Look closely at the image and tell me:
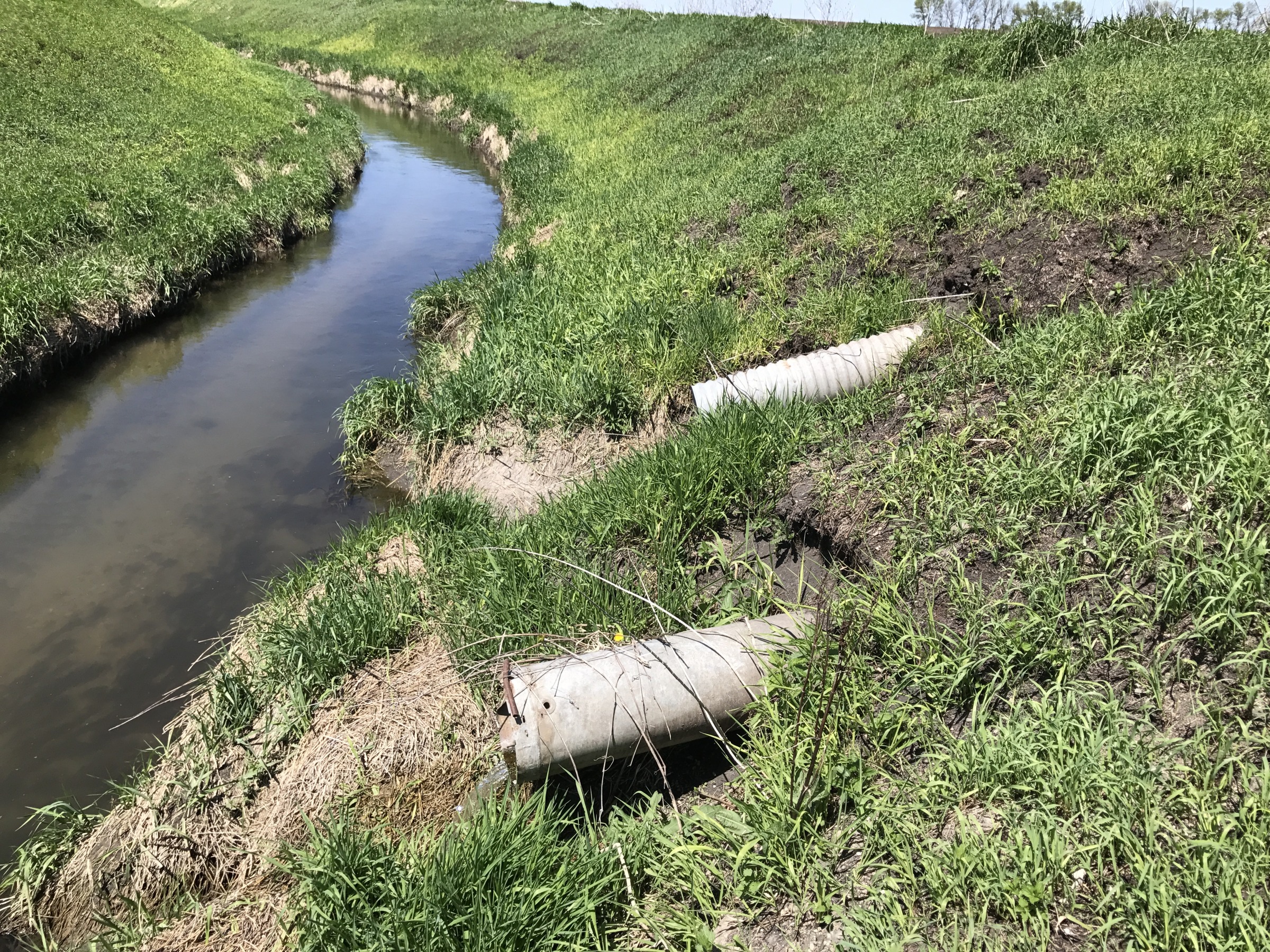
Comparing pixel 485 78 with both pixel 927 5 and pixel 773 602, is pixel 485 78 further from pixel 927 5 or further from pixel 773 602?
pixel 773 602

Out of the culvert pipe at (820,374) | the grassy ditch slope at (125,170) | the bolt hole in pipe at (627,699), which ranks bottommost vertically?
the bolt hole in pipe at (627,699)

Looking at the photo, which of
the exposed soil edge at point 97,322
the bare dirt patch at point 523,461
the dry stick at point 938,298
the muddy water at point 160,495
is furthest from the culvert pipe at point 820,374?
the exposed soil edge at point 97,322

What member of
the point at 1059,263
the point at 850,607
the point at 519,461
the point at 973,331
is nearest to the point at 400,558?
the point at 519,461

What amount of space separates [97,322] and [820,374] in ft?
25.8

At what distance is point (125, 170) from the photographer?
Answer: 36.1 feet

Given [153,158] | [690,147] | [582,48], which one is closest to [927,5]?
[582,48]

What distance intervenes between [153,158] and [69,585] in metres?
9.39

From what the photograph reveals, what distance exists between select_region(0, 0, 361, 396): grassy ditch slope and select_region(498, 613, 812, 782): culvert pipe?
7089 mm

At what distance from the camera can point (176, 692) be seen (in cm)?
454

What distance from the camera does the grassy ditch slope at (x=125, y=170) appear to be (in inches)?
322

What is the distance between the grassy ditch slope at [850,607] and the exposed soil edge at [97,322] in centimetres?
330

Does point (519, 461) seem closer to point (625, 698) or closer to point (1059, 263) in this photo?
point (625, 698)

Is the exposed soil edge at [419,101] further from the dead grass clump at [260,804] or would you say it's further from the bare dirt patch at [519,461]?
the dead grass clump at [260,804]

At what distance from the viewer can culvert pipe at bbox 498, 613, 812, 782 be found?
10.0ft
